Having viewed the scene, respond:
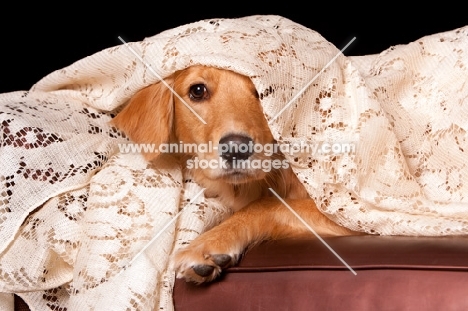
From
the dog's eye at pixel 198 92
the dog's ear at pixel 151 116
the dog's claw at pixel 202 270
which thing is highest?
the dog's eye at pixel 198 92

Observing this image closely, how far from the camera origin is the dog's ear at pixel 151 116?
2.72 m

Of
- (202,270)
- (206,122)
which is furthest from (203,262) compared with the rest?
(206,122)

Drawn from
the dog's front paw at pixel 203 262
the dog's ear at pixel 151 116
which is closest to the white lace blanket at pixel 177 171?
the dog's ear at pixel 151 116

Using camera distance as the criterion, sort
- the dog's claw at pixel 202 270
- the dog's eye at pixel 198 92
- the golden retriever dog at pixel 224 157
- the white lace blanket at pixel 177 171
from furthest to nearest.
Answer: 1. the dog's eye at pixel 198 92
2. the white lace blanket at pixel 177 171
3. the golden retriever dog at pixel 224 157
4. the dog's claw at pixel 202 270

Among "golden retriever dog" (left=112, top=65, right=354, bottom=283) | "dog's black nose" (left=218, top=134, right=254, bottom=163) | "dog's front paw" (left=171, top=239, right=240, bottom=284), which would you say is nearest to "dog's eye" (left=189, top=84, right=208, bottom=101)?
"golden retriever dog" (left=112, top=65, right=354, bottom=283)

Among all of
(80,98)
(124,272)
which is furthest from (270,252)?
(80,98)

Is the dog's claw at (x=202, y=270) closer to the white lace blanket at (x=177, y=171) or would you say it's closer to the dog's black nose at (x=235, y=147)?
the white lace blanket at (x=177, y=171)

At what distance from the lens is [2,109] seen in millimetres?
2773

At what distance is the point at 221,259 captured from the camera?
2.26m

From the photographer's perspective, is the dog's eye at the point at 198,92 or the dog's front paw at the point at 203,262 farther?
the dog's eye at the point at 198,92

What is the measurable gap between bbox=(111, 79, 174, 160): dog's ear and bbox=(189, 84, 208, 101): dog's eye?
0.10m

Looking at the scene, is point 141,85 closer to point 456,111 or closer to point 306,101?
point 306,101

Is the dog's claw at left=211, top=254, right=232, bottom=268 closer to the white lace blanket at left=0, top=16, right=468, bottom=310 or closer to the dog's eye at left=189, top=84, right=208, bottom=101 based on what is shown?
the white lace blanket at left=0, top=16, right=468, bottom=310

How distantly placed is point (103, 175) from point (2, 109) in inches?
20.4
